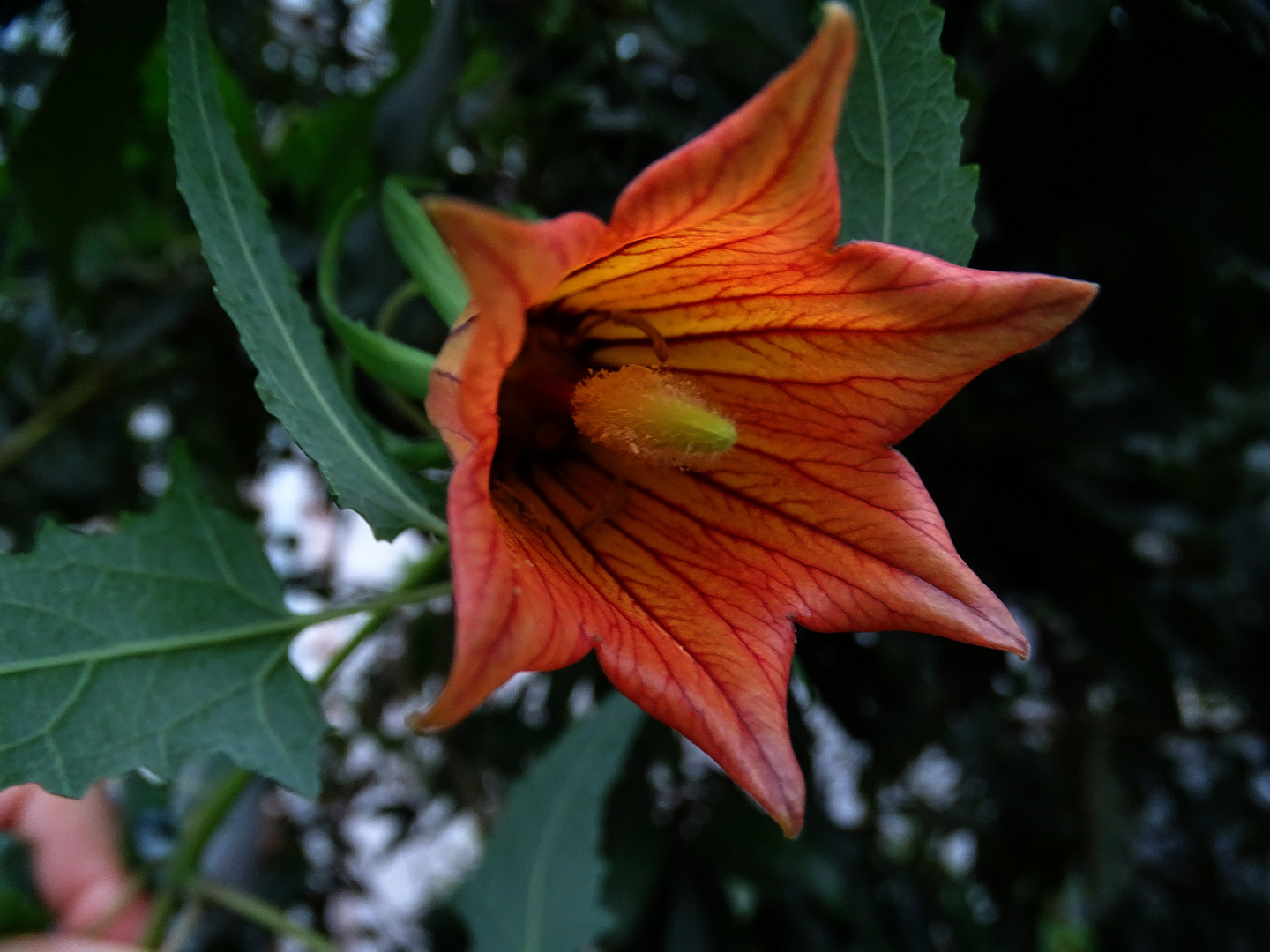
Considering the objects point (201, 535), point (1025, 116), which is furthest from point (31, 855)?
point (1025, 116)

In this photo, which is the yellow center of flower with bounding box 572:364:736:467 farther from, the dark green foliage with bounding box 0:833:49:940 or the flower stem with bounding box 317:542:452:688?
the dark green foliage with bounding box 0:833:49:940

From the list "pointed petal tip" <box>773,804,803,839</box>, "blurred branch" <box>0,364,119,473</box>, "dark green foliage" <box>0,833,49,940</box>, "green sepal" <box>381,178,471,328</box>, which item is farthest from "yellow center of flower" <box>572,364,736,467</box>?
"blurred branch" <box>0,364,119,473</box>

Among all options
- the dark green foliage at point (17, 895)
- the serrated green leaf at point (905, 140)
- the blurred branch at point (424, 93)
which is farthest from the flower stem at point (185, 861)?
the serrated green leaf at point (905, 140)

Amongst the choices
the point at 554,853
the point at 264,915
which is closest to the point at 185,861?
the point at 264,915

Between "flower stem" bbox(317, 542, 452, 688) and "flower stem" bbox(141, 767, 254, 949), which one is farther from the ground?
"flower stem" bbox(317, 542, 452, 688)

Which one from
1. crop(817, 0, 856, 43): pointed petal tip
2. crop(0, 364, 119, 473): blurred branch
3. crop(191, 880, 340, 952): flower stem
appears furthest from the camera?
crop(0, 364, 119, 473): blurred branch

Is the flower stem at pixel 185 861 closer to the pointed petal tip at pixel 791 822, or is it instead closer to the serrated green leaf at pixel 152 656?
the serrated green leaf at pixel 152 656
